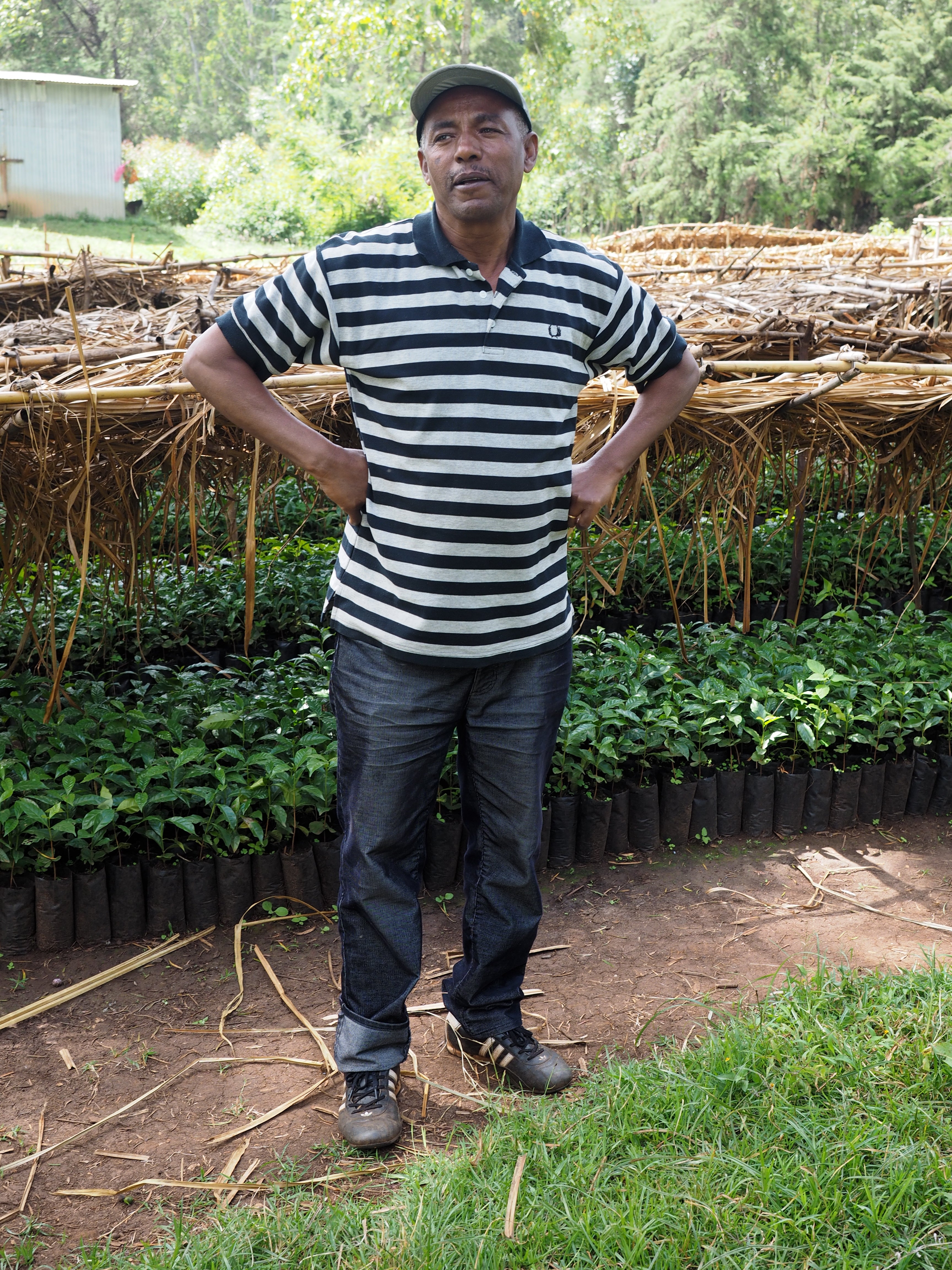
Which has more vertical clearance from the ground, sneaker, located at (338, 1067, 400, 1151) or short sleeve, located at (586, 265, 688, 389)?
short sleeve, located at (586, 265, 688, 389)

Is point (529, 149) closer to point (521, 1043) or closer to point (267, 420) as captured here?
point (267, 420)

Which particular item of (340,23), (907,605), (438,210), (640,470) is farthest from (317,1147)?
(340,23)

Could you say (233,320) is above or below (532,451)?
above

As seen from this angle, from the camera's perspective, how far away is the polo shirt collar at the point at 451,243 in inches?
74.2

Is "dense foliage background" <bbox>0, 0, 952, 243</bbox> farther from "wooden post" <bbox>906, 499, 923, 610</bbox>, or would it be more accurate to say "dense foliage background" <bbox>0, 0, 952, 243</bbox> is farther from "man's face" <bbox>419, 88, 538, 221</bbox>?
"man's face" <bbox>419, 88, 538, 221</bbox>

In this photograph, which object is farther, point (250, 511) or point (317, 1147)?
point (250, 511)

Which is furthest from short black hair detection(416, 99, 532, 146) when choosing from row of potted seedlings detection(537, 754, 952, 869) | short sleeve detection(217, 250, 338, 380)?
row of potted seedlings detection(537, 754, 952, 869)

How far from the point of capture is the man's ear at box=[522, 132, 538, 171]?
78.6 inches

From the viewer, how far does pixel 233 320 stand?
192cm

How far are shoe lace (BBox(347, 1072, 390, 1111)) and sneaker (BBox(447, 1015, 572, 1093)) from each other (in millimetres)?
281

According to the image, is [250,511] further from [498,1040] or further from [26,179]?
[26,179]

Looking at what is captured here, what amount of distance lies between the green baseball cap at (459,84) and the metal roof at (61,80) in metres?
24.2

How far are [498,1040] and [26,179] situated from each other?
2658cm

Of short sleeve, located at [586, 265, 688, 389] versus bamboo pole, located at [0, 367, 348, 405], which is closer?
short sleeve, located at [586, 265, 688, 389]
